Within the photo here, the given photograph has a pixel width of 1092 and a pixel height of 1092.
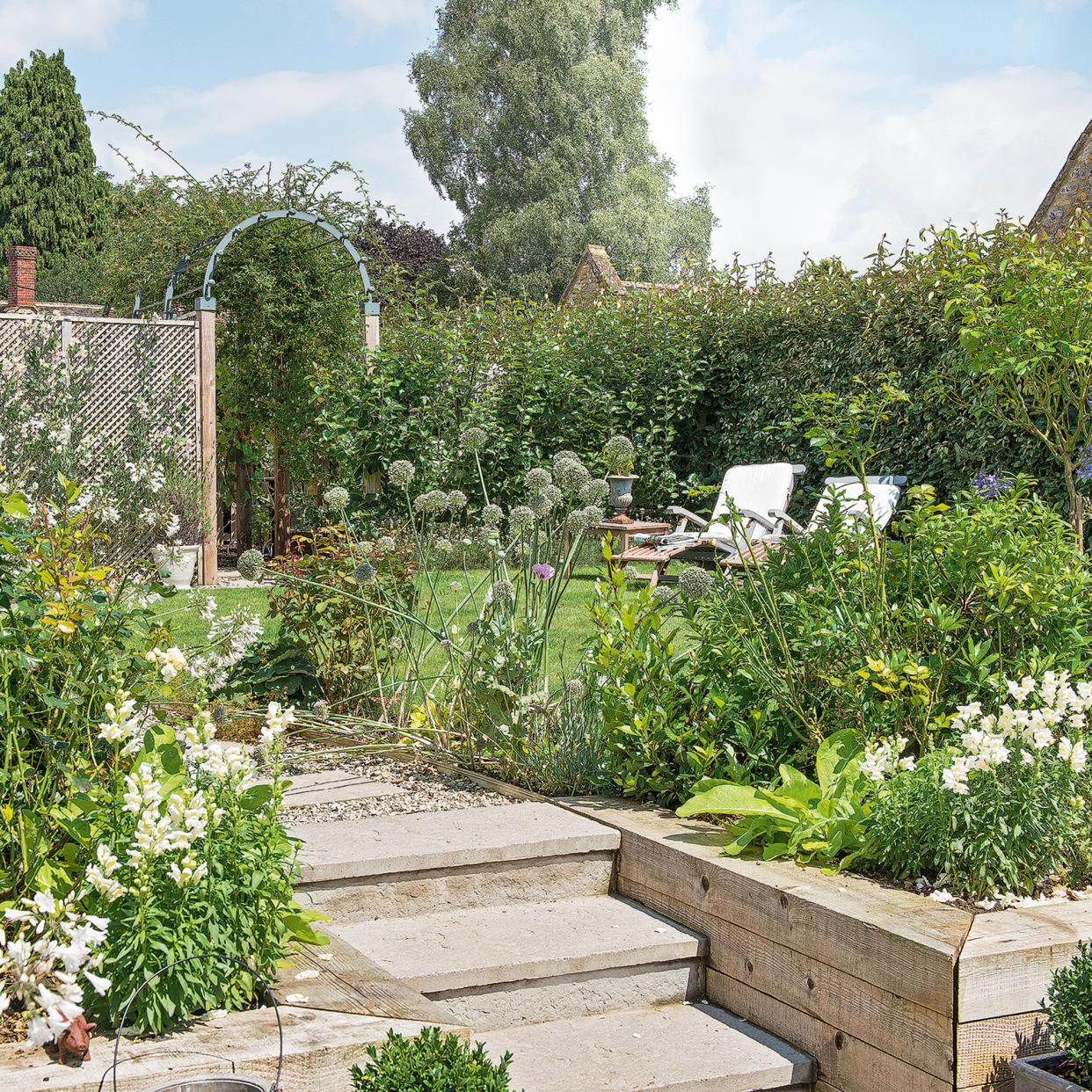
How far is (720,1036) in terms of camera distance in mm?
2326

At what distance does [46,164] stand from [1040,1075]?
36.1 meters

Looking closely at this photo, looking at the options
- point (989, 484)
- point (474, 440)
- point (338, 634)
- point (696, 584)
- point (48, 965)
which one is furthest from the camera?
point (989, 484)

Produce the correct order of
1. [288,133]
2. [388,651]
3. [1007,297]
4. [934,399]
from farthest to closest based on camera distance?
[288,133]
[934,399]
[1007,297]
[388,651]

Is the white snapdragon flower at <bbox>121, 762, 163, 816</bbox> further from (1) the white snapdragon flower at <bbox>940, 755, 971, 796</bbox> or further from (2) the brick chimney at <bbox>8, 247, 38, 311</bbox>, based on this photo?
(2) the brick chimney at <bbox>8, 247, 38, 311</bbox>

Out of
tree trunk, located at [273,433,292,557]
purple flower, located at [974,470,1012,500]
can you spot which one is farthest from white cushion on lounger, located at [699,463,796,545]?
tree trunk, located at [273,433,292,557]

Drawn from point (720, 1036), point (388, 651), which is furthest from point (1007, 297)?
point (720, 1036)

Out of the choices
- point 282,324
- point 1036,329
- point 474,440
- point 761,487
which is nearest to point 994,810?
point 474,440

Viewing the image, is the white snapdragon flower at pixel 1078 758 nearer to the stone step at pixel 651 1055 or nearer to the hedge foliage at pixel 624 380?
the stone step at pixel 651 1055

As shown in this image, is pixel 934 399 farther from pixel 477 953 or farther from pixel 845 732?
pixel 477 953

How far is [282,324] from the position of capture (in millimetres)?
10531

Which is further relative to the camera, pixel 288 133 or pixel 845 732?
pixel 288 133

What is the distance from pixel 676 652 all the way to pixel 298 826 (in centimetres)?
243

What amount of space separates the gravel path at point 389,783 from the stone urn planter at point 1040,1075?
160cm

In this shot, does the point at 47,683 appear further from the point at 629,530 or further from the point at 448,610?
the point at 629,530
